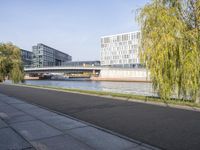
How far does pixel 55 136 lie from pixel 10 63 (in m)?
52.6

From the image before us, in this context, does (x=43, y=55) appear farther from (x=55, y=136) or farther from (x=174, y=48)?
(x=55, y=136)

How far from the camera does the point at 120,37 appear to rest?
124 metres

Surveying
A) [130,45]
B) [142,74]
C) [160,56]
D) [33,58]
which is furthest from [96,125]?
[33,58]

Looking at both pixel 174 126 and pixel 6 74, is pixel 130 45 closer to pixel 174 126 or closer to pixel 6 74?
pixel 6 74

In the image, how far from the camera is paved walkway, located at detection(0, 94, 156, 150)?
19.0 ft

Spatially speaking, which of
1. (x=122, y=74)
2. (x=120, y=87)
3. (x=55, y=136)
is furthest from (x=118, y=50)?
(x=55, y=136)

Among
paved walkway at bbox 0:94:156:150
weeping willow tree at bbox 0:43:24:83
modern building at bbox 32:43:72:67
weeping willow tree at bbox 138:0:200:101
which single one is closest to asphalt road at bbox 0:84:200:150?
paved walkway at bbox 0:94:156:150

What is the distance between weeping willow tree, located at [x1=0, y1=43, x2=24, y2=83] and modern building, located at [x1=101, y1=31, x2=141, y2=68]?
6649cm

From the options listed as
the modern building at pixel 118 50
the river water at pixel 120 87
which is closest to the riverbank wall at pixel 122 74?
the river water at pixel 120 87

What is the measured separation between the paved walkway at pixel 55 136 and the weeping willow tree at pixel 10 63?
43.0 m

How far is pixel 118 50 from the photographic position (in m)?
124

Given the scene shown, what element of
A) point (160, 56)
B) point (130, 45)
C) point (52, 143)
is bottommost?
point (52, 143)

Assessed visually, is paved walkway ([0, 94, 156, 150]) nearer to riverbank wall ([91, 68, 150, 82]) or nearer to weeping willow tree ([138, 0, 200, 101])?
weeping willow tree ([138, 0, 200, 101])

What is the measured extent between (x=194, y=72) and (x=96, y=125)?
7.78 meters
